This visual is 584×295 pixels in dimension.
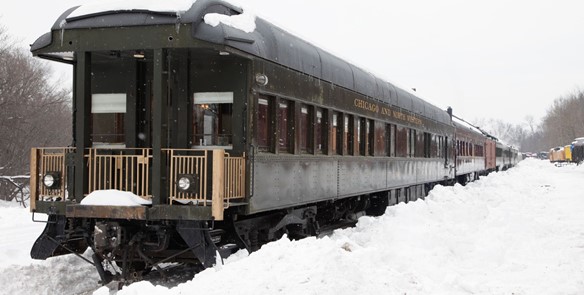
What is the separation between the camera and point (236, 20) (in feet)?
24.7

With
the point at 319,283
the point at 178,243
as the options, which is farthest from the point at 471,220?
the point at 319,283

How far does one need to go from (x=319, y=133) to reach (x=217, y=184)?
3.63 metres

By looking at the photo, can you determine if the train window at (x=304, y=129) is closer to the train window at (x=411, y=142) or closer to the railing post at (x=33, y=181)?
the railing post at (x=33, y=181)

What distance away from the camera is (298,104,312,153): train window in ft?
30.4

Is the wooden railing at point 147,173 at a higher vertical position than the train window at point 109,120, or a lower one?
lower

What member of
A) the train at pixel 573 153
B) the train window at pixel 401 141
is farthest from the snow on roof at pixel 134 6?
the train at pixel 573 153

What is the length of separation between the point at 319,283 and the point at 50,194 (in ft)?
13.6

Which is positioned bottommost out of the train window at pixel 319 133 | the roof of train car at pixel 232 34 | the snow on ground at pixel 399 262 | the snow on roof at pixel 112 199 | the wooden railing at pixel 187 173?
the snow on ground at pixel 399 262

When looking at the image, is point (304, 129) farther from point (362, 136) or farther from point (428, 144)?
point (428, 144)

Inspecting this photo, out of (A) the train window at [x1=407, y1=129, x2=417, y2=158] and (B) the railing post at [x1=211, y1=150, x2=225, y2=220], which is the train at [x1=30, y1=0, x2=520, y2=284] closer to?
(B) the railing post at [x1=211, y1=150, x2=225, y2=220]

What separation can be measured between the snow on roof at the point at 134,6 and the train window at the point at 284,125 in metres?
2.09

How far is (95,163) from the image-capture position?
7.61 m

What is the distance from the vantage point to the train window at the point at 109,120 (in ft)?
27.7

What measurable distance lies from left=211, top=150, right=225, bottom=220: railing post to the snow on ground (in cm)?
66
